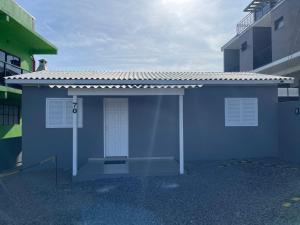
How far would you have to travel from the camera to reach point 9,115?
13.8 meters

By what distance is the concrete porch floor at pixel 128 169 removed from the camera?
8883 mm

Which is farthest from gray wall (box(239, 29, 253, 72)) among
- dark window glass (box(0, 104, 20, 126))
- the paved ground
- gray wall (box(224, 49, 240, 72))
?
dark window glass (box(0, 104, 20, 126))

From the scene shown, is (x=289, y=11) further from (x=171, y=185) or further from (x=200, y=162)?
(x=171, y=185)

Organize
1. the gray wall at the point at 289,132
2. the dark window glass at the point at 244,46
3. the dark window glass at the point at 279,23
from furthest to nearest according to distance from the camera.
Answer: the dark window glass at the point at 244,46 → the dark window glass at the point at 279,23 → the gray wall at the point at 289,132

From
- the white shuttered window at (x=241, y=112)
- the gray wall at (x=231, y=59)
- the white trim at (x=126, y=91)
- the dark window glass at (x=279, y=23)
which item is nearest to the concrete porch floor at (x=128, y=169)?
the white trim at (x=126, y=91)

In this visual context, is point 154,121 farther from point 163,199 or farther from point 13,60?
point 13,60

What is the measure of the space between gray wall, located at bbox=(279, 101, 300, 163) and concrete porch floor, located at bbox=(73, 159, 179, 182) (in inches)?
184

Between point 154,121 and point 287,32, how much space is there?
14.0m

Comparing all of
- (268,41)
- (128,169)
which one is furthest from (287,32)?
(128,169)

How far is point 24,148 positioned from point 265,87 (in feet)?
34.5

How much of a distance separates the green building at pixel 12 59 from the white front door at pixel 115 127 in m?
4.17

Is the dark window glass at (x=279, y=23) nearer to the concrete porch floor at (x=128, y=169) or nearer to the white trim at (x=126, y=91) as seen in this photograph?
the white trim at (x=126, y=91)

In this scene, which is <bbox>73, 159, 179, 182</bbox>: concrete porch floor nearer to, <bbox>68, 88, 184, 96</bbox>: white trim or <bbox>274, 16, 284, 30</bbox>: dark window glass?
<bbox>68, 88, 184, 96</bbox>: white trim

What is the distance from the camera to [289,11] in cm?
1919
